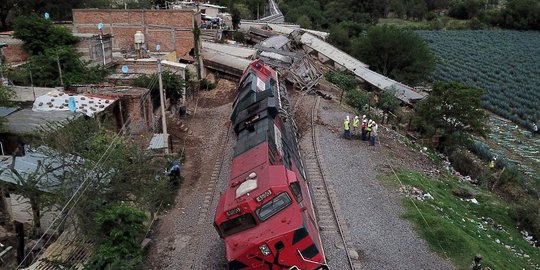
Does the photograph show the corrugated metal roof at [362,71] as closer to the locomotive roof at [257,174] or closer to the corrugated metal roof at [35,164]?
the locomotive roof at [257,174]

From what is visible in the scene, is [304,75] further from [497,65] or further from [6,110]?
[497,65]

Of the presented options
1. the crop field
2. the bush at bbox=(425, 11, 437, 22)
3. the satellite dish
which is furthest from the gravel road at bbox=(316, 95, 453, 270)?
the bush at bbox=(425, 11, 437, 22)

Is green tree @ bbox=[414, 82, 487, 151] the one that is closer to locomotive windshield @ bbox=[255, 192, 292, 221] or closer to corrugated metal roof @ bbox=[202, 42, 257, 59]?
corrugated metal roof @ bbox=[202, 42, 257, 59]

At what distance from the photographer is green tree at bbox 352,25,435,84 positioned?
44.4m

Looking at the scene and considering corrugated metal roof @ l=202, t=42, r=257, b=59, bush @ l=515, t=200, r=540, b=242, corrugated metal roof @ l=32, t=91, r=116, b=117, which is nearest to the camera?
corrugated metal roof @ l=32, t=91, r=116, b=117

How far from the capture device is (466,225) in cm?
1741

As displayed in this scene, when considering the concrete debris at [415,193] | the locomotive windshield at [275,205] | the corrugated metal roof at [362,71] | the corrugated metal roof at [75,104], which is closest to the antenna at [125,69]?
the corrugated metal roof at [75,104]

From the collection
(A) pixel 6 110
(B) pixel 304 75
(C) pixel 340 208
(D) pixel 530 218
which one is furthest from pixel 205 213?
(B) pixel 304 75

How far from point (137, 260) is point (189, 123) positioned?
605 inches

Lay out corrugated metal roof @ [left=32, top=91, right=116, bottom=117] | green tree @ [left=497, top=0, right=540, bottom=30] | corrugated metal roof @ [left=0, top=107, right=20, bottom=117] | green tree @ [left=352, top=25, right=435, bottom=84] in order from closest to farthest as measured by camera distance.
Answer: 1. corrugated metal roof @ [left=0, top=107, right=20, bottom=117]
2. corrugated metal roof @ [left=32, top=91, right=116, bottom=117]
3. green tree @ [left=352, top=25, right=435, bottom=84]
4. green tree @ [left=497, top=0, right=540, bottom=30]

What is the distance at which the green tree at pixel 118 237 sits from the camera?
11.9 meters

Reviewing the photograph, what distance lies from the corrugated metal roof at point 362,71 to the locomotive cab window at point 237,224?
87.6ft

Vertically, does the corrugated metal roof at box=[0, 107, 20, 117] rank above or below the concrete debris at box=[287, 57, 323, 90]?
above

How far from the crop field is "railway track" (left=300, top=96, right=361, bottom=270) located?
2543cm
